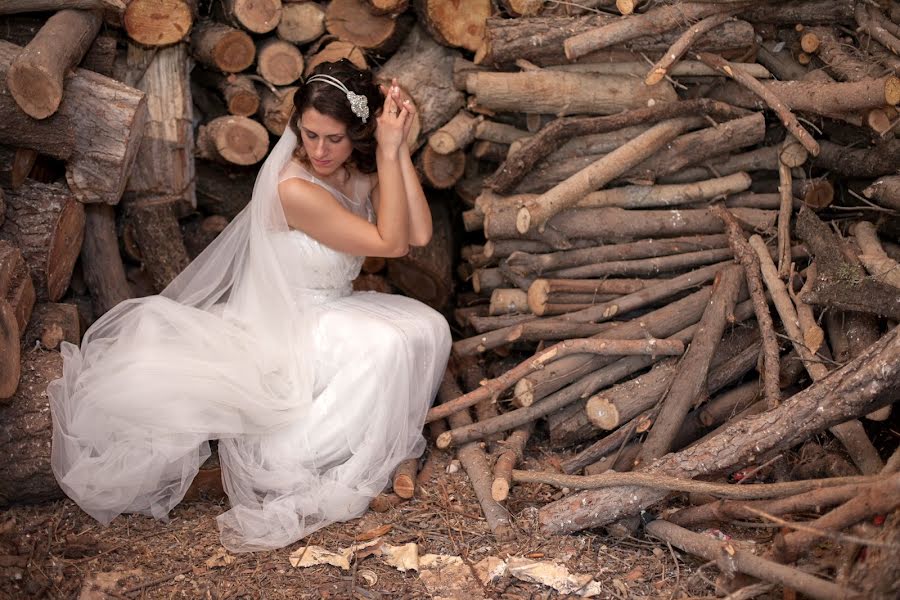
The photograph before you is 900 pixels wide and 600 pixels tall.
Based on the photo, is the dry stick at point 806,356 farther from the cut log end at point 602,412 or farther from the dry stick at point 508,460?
the dry stick at point 508,460

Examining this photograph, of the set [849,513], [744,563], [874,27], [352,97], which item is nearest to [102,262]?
[352,97]

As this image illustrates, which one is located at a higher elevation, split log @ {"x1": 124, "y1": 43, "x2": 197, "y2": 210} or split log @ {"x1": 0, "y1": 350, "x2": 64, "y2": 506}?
split log @ {"x1": 124, "y1": 43, "x2": 197, "y2": 210}

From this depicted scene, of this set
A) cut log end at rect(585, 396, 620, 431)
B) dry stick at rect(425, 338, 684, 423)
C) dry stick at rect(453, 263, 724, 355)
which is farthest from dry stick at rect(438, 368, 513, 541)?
cut log end at rect(585, 396, 620, 431)

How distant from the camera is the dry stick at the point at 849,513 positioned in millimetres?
2896

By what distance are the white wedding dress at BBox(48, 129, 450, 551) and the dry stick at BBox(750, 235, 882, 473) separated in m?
1.70

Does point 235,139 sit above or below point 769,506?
above

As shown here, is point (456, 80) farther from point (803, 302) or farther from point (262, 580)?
point (262, 580)

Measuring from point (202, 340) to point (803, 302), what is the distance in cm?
288

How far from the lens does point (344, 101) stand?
3.96m

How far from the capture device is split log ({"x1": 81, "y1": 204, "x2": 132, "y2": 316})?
190 inches

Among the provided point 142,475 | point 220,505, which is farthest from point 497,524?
point 142,475

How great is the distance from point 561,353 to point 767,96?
6.03ft

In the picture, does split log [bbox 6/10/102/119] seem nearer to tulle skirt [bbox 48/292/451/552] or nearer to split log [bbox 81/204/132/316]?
split log [bbox 81/204/132/316]

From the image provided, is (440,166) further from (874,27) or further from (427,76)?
(874,27)
